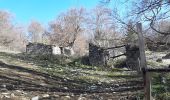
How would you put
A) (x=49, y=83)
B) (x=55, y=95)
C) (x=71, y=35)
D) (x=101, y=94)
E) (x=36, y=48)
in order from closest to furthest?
(x=55, y=95) < (x=101, y=94) < (x=49, y=83) < (x=36, y=48) < (x=71, y=35)

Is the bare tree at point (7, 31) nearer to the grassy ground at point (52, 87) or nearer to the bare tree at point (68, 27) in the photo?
the bare tree at point (68, 27)

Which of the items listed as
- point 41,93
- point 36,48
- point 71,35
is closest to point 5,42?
point 71,35

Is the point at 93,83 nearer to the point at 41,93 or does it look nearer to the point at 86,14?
the point at 41,93

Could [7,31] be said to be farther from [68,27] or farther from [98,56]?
[98,56]

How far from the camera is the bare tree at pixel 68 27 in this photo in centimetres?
5744

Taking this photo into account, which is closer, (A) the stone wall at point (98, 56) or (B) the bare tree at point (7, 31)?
(A) the stone wall at point (98, 56)

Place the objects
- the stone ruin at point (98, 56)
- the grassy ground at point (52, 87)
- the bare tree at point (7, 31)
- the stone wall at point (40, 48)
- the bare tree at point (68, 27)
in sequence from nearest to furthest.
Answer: the grassy ground at point (52, 87) → the stone ruin at point (98, 56) → the stone wall at point (40, 48) → the bare tree at point (68, 27) → the bare tree at point (7, 31)

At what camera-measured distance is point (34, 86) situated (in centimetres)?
1024

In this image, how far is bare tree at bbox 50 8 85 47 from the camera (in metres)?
57.4

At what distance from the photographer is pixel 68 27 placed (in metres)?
58.5

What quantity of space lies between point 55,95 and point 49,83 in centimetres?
222

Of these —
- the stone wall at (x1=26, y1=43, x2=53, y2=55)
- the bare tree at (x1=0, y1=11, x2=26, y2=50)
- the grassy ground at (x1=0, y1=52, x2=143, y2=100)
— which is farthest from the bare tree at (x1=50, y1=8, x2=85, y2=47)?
the grassy ground at (x1=0, y1=52, x2=143, y2=100)

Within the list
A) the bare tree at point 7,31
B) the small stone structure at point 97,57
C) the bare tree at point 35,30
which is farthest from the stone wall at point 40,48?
the bare tree at point 35,30

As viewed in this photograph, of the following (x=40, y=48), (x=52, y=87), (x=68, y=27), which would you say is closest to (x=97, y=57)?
(x=40, y=48)
